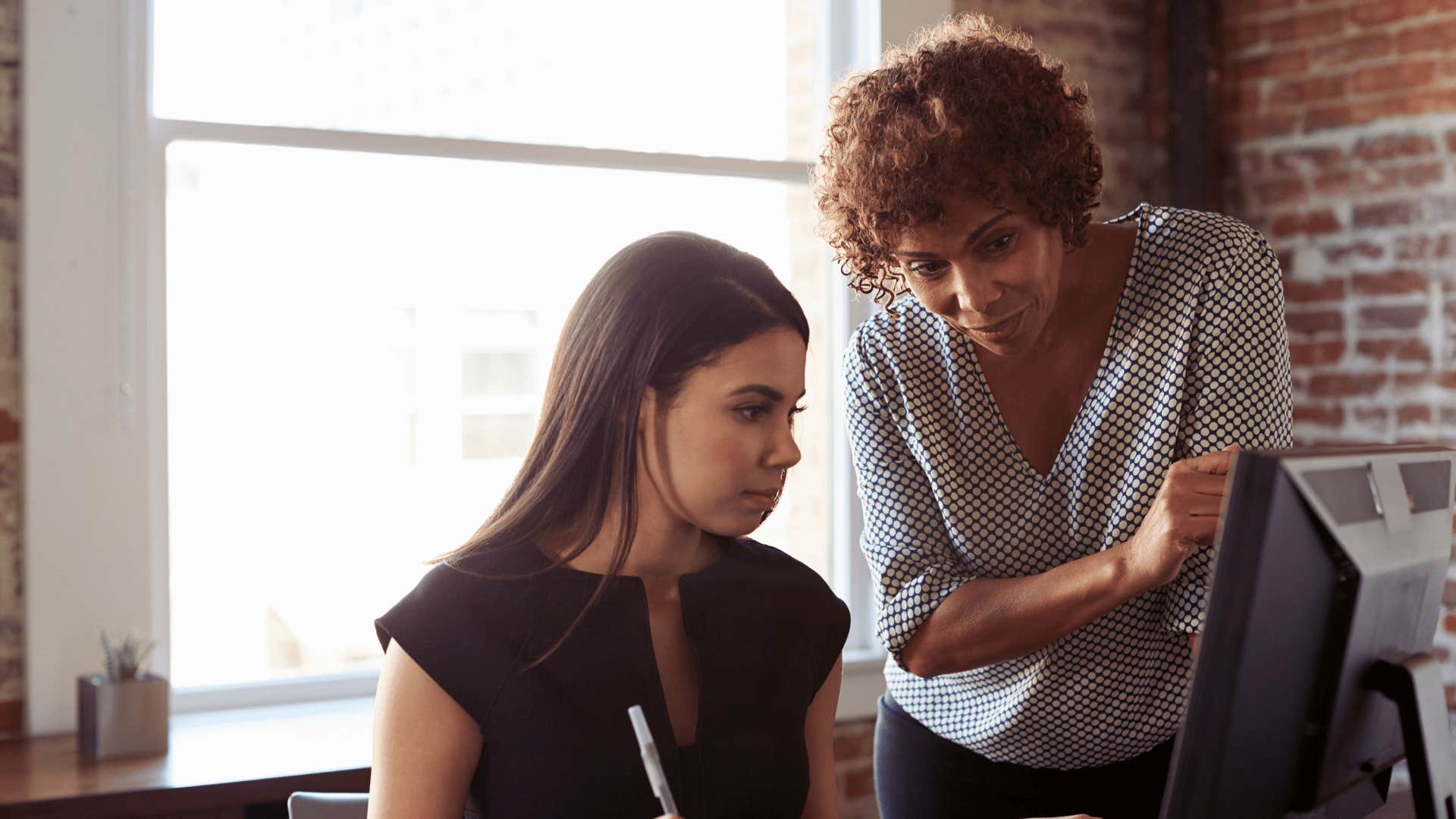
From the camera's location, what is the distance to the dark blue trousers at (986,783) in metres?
1.67

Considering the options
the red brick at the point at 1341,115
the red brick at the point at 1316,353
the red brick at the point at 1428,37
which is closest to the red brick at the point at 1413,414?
the red brick at the point at 1316,353

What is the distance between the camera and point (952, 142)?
57.5 inches

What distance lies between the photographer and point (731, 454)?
140 cm

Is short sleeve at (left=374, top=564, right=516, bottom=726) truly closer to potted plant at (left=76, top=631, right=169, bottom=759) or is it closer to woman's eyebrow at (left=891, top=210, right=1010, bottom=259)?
woman's eyebrow at (left=891, top=210, right=1010, bottom=259)

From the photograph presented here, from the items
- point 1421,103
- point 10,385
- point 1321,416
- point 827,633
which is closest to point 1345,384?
point 1321,416

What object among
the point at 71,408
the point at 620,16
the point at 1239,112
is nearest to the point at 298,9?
the point at 620,16

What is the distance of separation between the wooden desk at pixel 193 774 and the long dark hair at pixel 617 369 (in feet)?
2.93

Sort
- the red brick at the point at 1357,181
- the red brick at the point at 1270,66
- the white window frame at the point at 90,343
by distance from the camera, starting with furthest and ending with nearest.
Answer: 1. the red brick at the point at 1270,66
2. the red brick at the point at 1357,181
3. the white window frame at the point at 90,343

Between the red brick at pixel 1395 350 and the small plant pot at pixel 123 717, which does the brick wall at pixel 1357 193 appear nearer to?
the red brick at pixel 1395 350

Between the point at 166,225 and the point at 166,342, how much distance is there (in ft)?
0.74

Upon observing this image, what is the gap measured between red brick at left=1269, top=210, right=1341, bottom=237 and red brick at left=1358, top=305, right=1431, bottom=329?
0.22 meters

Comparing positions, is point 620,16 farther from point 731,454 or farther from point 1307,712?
point 1307,712

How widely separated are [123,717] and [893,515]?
4.62 ft

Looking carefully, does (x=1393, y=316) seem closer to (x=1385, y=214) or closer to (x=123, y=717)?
(x=1385, y=214)
